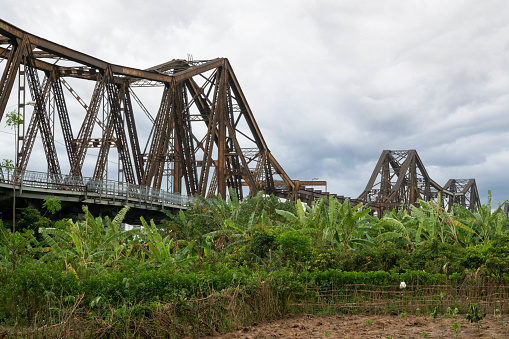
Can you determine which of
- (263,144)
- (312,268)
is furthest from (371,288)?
(263,144)

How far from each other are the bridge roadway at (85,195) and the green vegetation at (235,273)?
1.26 meters

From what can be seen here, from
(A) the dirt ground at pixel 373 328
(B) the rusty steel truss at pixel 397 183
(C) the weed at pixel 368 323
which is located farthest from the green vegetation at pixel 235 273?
(B) the rusty steel truss at pixel 397 183

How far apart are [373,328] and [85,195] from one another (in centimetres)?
1894

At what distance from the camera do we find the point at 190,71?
40.7 m

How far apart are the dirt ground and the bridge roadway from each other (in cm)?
1349

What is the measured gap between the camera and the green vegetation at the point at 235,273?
452 inches

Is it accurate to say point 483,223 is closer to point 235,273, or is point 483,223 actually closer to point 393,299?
point 393,299

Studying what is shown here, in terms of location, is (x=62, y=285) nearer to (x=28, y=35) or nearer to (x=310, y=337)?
(x=310, y=337)

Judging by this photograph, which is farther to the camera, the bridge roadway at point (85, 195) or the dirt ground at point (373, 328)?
the bridge roadway at point (85, 195)

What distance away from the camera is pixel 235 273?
13016 millimetres

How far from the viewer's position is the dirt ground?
11500 millimetres

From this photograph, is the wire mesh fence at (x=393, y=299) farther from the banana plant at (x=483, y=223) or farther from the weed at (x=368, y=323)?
the banana plant at (x=483, y=223)

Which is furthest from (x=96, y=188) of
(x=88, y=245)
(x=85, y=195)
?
(x=88, y=245)

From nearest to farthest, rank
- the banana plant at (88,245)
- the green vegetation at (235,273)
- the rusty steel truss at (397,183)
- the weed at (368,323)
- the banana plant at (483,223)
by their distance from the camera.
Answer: the green vegetation at (235,273)
the weed at (368,323)
the banana plant at (88,245)
the banana plant at (483,223)
the rusty steel truss at (397,183)
